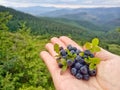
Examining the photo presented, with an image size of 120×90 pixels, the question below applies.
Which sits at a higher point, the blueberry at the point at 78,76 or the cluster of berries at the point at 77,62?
the cluster of berries at the point at 77,62

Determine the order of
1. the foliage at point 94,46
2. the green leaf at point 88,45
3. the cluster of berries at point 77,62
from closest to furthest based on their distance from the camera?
the cluster of berries at point 77,62 → the foliage at point 94,46 → the green leaf at point 88,45

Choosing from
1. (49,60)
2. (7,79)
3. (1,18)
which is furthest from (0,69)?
(49,60)

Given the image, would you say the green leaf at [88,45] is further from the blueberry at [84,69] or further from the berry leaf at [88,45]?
the blueberry at [84,69]

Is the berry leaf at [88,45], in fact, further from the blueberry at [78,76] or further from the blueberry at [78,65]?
the blueberry at [78,76]

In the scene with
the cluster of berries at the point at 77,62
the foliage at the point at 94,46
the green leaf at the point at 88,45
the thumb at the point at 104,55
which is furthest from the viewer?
the thumb at the point at 104,55

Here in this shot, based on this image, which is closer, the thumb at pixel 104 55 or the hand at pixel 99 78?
the hand at pixel 99 78

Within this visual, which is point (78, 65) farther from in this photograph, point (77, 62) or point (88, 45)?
point (88, 45)

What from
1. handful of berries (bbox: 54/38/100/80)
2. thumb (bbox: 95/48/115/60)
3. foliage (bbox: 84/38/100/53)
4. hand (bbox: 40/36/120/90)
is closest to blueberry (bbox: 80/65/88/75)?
handful of berries (bbox: 54/38/100/80)

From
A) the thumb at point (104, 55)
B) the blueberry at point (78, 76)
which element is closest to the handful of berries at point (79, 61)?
the blueberry at point (78, 76)

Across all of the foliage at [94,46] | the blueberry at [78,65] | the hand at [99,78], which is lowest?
the hand at [99,78]
